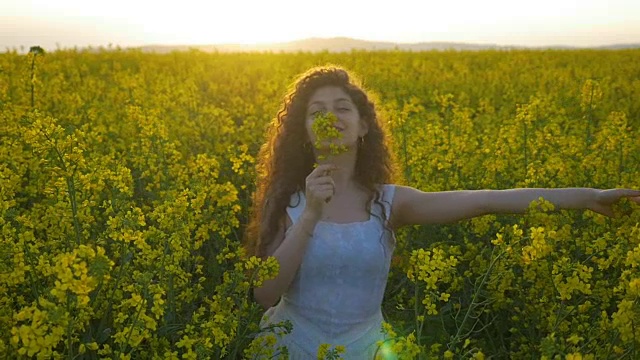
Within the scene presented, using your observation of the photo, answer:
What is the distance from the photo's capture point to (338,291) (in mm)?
3193

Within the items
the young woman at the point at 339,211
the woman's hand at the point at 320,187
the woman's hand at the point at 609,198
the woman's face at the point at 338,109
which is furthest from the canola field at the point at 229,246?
the woman's face at the point at 338,109

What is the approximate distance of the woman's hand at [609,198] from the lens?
3.05m

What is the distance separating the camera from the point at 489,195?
11.0 feet

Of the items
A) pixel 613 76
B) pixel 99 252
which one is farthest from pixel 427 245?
pixel 613 76

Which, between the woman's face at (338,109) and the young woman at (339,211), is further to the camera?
the woman's face at (338,109)

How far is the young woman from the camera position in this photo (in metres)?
3.16

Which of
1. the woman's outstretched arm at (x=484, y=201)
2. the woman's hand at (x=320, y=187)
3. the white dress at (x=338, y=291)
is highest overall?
the woman's hand at (x=320, y=187)

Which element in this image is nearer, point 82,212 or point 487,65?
point 82,212

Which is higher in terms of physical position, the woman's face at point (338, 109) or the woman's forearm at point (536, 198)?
the woman's face at point (338, 109)

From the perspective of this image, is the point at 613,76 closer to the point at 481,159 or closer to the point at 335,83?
the point at 481,159

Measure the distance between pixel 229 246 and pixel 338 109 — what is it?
1.79 meters

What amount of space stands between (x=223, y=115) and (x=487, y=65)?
16104 mm

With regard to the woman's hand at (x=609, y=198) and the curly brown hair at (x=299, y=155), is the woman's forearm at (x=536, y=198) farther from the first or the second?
the curly brown hair at (x=299, y=155)

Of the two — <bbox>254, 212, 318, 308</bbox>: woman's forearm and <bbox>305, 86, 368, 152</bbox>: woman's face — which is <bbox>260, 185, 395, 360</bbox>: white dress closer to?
<bbox>254, 212, 318, 308</bbox>: woman's forearm
